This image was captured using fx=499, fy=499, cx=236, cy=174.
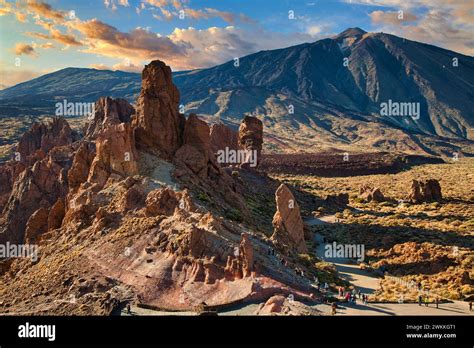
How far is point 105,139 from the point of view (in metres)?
34.2

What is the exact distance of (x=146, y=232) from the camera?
88.2 feet

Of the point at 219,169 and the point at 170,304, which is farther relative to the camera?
the point at 219,169

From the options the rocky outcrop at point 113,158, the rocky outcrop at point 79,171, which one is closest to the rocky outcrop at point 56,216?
the rocky outcrop at point 79,171

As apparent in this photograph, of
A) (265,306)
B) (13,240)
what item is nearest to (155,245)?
(265,306)

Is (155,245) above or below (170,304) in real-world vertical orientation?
above

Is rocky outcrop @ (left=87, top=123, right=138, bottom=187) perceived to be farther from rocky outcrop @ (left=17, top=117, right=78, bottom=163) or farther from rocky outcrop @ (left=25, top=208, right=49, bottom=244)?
rocky outcrop @ (left=17, top=117, right=78, bottom=163)

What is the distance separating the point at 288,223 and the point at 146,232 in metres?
15.3

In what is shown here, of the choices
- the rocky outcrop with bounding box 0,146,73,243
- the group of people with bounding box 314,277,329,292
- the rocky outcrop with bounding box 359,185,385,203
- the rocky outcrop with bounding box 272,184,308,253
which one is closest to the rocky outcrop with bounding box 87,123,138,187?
the rocky outcrop with bounding box 272,184,308,253

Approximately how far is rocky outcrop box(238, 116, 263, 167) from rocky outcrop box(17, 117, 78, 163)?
26964 mm

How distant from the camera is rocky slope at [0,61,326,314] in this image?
888 inches

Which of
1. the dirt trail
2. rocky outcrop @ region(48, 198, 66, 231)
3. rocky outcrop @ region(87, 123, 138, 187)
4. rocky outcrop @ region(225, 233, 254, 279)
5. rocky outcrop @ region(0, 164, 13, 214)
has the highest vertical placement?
rocky outcrop @ region(87, 123, 138, 187)

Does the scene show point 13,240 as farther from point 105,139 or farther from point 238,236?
point 238,236
